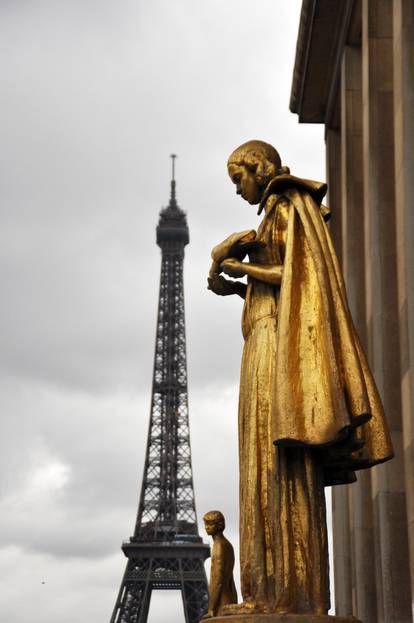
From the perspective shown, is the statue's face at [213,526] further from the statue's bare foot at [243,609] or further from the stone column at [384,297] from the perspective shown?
the stone column at [384,297]

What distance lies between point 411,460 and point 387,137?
21.2 ft

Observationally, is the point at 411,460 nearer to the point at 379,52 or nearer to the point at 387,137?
the point at 387,137

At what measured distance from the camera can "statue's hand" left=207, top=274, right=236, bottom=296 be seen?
24.6ft

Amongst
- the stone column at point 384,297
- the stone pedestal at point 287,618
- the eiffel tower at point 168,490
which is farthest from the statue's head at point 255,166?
the eiffel tower at point 168,490

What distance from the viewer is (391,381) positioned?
17.6 metres

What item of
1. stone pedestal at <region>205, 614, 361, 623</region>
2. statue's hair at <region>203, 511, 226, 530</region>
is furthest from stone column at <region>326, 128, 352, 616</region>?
stone pedestal at <region>205, 614, 361, 623</region>

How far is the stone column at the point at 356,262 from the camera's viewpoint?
65.9ft

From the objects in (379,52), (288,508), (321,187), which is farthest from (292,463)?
(379,52)

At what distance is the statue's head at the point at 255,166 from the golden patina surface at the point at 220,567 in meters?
3.17

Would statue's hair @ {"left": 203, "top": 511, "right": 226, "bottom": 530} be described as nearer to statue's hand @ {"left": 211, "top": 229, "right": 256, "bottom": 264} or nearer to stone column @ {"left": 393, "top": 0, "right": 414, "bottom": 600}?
statue's hand @ {"left": 211, "top": 229, "right": 256, "bottom": 264}

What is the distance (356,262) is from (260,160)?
15068 mm

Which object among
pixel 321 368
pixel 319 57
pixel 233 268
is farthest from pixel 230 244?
pixel 319 57

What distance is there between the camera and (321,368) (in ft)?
21.7

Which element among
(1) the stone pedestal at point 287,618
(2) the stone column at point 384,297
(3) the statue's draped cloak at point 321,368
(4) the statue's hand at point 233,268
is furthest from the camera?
(2) the stone column at point 384,297
